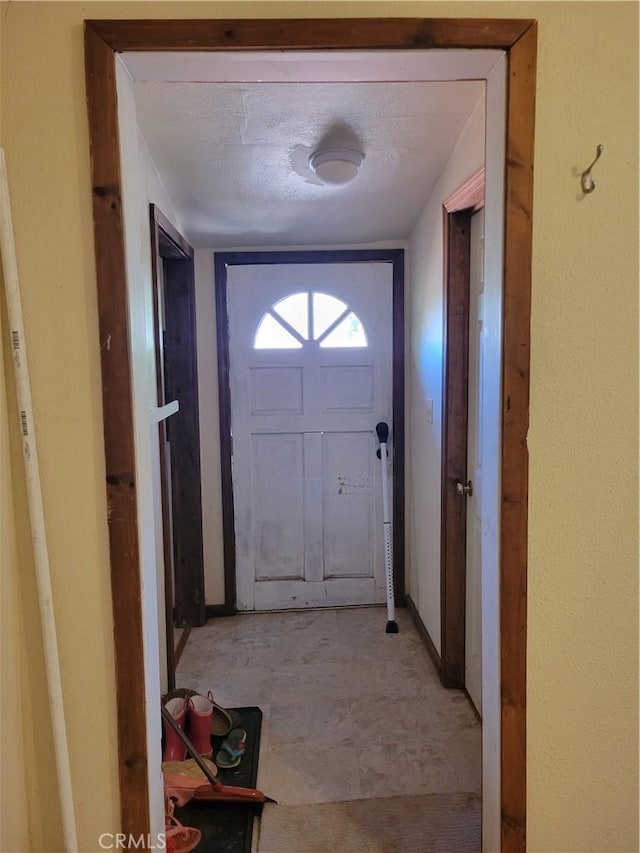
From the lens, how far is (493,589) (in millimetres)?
1267

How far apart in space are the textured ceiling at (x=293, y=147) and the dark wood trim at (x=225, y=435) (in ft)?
0.89

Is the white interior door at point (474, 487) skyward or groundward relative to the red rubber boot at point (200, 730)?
skyward

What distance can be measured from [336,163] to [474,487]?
1.29m

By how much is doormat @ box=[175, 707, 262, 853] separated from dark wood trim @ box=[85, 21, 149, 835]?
484mm

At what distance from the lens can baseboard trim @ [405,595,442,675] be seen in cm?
247

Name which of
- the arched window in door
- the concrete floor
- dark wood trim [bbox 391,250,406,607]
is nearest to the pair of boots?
the concrete floor

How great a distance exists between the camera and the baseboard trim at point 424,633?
2469 mm

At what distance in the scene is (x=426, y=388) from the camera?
102 inches

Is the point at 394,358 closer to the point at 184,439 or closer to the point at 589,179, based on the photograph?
the point at 184,439

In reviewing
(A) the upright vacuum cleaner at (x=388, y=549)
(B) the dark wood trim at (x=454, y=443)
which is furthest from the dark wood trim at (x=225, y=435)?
(B) the dark wood trim at (x=454, y=443)

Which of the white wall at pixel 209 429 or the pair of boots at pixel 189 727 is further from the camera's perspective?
the white wall at pixel 209 429

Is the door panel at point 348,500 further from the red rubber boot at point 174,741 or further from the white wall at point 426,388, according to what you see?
the red rubber boot at point 174,741

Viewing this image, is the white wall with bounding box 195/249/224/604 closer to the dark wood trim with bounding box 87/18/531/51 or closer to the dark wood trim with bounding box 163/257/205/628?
the dark wood trim with bounding box 163/257/205/628

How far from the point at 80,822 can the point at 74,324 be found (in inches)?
43.5
